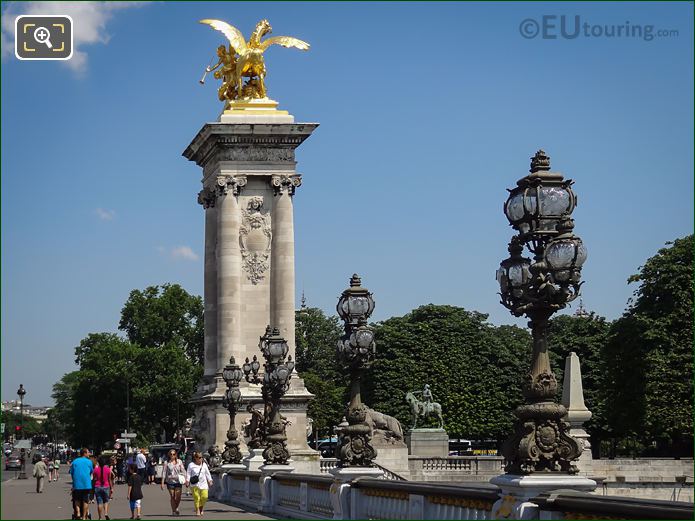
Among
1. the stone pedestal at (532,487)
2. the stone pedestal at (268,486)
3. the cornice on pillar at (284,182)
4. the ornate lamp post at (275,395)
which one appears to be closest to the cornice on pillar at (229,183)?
the cornice on pillar at (284,182)

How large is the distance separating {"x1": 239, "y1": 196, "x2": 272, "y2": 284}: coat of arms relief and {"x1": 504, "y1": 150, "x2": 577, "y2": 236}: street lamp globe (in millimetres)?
47224

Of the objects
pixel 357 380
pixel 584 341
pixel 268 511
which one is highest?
pixel 584 341

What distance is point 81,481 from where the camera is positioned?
31.8 meters

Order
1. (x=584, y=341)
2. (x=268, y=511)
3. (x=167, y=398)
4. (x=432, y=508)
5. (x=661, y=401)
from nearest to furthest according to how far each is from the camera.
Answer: (x=432, y=508) → (x=268, y=511) → (x=661, y=401) → (x=584, y=341) → (x=167, y=398)

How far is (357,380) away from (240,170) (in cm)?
3765

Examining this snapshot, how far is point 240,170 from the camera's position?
213 feet

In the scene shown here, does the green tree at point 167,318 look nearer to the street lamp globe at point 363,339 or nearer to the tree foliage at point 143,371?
the tree foliage at point 143,371

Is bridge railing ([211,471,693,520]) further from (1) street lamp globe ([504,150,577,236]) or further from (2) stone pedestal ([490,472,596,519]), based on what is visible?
(1) street lamp globe ([504,150,577,236])

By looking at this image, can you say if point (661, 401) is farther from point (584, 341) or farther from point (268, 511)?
point (268, 511)

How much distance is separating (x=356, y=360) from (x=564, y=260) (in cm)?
1070

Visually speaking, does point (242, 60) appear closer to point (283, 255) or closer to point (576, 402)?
point (283, 255)

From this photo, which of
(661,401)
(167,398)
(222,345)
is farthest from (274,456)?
(167,398)

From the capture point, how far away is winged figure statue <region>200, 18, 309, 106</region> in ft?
220

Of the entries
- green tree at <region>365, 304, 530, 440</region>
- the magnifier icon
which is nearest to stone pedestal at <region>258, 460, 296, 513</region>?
the magnifier icon
